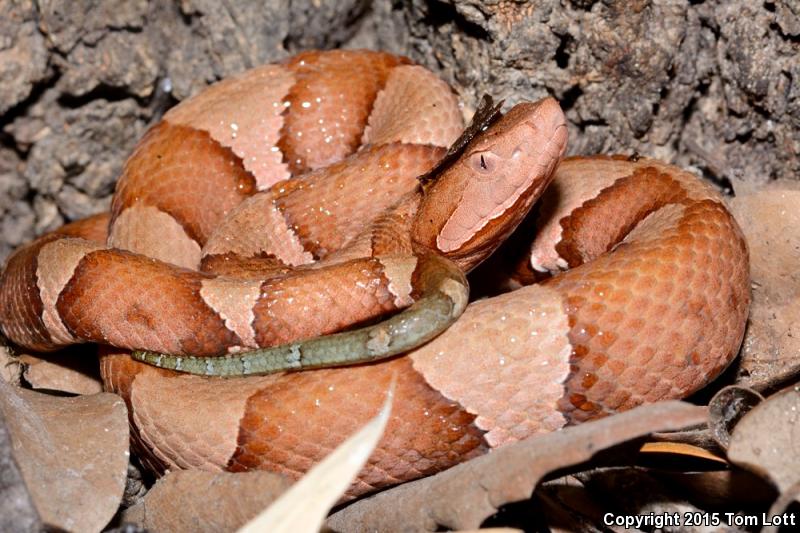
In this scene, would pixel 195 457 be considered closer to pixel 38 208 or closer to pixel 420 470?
pixel 420 470

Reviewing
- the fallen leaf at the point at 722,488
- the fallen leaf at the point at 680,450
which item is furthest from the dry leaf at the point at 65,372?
the fallen leaf at the point at 722,488

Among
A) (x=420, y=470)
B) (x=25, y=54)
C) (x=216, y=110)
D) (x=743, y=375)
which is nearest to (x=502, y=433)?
(x=420, y=470)

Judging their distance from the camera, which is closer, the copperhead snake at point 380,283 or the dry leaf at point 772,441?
the dry leaf at point 772,441

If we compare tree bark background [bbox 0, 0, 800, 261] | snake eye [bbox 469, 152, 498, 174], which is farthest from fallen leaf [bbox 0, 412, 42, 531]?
tree bark background [bbox 0, 0, 800, 261]

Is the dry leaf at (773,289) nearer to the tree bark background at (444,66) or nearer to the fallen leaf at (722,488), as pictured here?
the tree bark background at (444,66)

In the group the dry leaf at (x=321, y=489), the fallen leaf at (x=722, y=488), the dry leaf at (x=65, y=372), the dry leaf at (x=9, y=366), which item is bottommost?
the fallen leaf at (x=722, y=488)

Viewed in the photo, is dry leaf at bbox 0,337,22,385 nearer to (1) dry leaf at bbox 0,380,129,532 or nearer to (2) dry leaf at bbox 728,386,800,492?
(1) dry leaf at bbox 0,380,129,532

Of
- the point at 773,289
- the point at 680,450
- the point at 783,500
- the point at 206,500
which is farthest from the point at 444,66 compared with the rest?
the point at 783,500
